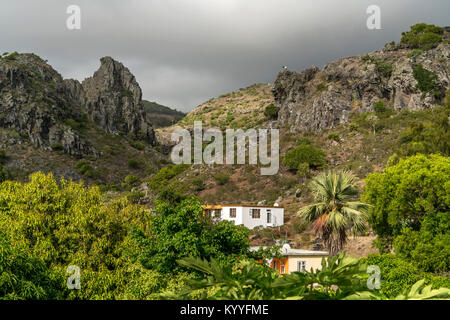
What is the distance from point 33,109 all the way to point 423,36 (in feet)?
284

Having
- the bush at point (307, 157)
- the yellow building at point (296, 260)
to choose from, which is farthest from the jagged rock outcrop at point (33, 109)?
the yellow building at point (296, 260)

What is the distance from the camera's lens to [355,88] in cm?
7612

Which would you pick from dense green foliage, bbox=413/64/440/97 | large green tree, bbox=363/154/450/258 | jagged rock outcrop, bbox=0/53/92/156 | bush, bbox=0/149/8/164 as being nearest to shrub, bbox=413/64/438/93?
dense green foliage, bbox=413/64/440/97

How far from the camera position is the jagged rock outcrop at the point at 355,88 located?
2793 inches

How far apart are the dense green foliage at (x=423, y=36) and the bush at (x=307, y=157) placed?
122ft

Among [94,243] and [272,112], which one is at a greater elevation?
[272,112]

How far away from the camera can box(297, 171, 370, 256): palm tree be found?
21453 millimetres

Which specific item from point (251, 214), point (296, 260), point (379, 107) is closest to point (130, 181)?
point (251, 214)

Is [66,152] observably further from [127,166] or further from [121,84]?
[121,84]

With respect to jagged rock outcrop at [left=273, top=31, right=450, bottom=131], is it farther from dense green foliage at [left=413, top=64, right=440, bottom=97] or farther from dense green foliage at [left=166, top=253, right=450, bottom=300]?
dense green foliage at [left=166, top=253, right=450, bottom=300]

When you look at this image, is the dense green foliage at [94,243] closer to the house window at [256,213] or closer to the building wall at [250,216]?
the building wall at [250,216]

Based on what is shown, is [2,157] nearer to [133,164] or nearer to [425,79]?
[133,164]

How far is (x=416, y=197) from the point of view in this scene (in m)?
26.0

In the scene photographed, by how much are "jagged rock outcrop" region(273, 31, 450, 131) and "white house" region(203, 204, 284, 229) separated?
31044 mm
